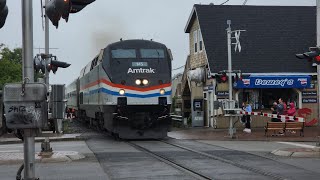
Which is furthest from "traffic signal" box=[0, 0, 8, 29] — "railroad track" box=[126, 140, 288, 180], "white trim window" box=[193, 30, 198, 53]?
"white trim window" box=[193, 30, 198, 53]

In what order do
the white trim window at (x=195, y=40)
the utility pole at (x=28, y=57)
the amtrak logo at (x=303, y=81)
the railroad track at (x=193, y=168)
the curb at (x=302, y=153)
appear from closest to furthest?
1. the utility pole at (x=28, y=57)
2. the railroad track at (x=193, y=168)
3. the curb at (x=302, y=153)
4. the amtrak logo at (x=303, y=81)
5. the white trim window at (x=195, y=40)

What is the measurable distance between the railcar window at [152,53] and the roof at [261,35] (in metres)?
8.19

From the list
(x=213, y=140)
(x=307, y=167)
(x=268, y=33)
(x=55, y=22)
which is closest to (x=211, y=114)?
(x=268, y=33)

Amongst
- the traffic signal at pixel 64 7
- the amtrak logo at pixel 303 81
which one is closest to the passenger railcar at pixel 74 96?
the amtrak logo at pixel 303 81

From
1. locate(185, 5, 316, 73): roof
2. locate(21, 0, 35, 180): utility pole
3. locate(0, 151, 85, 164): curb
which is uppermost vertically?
locate(185, 5, 316, 73): roof

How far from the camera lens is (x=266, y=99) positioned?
31922 millimetres

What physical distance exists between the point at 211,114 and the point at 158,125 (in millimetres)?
10026

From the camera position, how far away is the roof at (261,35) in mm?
31344

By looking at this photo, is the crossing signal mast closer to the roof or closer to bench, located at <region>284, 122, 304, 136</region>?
bench, located at <region>284, 122, 304, 136</region>

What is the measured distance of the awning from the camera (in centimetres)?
3016

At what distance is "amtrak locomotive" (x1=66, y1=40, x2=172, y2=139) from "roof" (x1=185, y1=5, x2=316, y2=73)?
28.4 ft

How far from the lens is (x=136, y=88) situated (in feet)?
71.6

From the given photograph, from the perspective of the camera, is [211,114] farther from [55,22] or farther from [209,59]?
[55,22]

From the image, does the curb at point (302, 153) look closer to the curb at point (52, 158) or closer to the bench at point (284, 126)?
A: the curb at point (52, 158)
